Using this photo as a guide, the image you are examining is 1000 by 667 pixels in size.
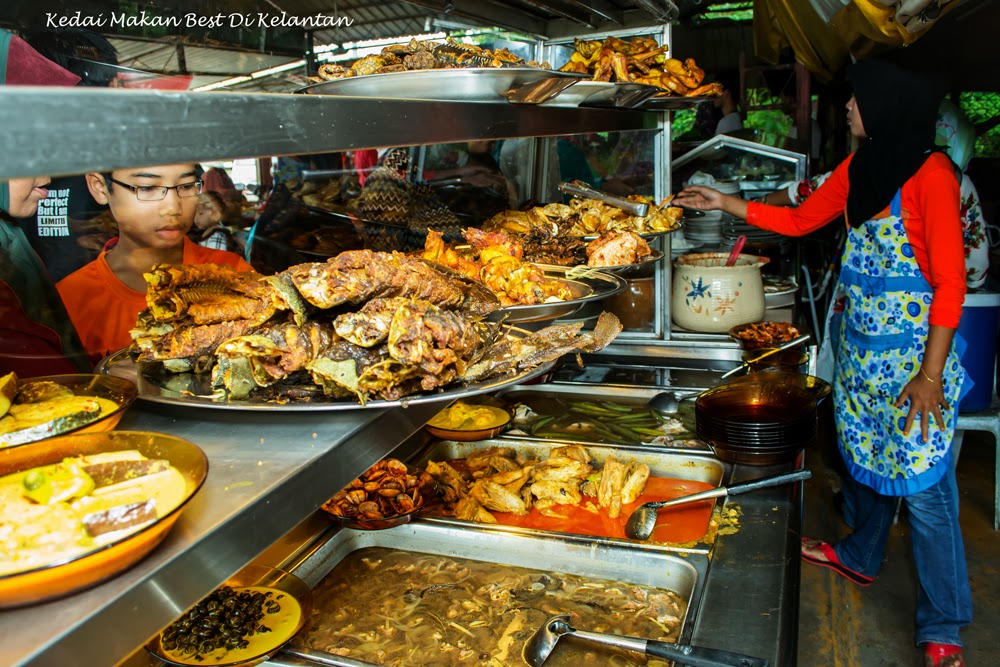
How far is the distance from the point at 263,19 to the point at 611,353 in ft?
8.09

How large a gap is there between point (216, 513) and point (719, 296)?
3.43 m

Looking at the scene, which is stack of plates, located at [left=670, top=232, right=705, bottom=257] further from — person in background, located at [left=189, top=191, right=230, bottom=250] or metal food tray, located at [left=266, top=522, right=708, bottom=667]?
metal food tray, located at [left=266, top=522, right=708, bottom=667]

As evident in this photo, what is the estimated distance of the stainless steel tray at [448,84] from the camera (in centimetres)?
138

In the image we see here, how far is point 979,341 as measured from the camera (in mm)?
4898

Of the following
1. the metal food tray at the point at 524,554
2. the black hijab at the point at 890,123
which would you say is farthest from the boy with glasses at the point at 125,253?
the black hijab at the point at 890,123

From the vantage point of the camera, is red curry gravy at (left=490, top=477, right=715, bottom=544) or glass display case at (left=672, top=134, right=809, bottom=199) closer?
red curry gravy at (left=490, top=477, right=715, bottom=544)

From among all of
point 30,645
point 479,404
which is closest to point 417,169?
point 479,404

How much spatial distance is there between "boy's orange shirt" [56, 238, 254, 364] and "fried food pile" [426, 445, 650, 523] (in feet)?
3.54

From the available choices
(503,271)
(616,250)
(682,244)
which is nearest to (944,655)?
(616,250)

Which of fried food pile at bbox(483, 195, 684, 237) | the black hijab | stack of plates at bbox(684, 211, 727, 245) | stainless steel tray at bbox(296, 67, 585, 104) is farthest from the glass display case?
stainless steel tray at bbox(296, 67, 585, 104)

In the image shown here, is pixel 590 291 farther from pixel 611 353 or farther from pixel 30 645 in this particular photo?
pixel 611 353

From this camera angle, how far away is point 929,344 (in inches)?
128

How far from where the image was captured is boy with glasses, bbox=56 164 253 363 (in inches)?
90.7

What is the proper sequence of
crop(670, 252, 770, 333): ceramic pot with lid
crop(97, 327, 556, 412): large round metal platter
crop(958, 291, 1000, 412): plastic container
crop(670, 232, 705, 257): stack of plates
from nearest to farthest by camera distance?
1. crop(97, 327, 556, 412): large round metal platter
2. crop(670, 252, 770, 333): ceramic pot with lid
3. crop(958, 291, 1000, 412): plastic container
4. crop(670, 232, 705, 257): stack of plates
